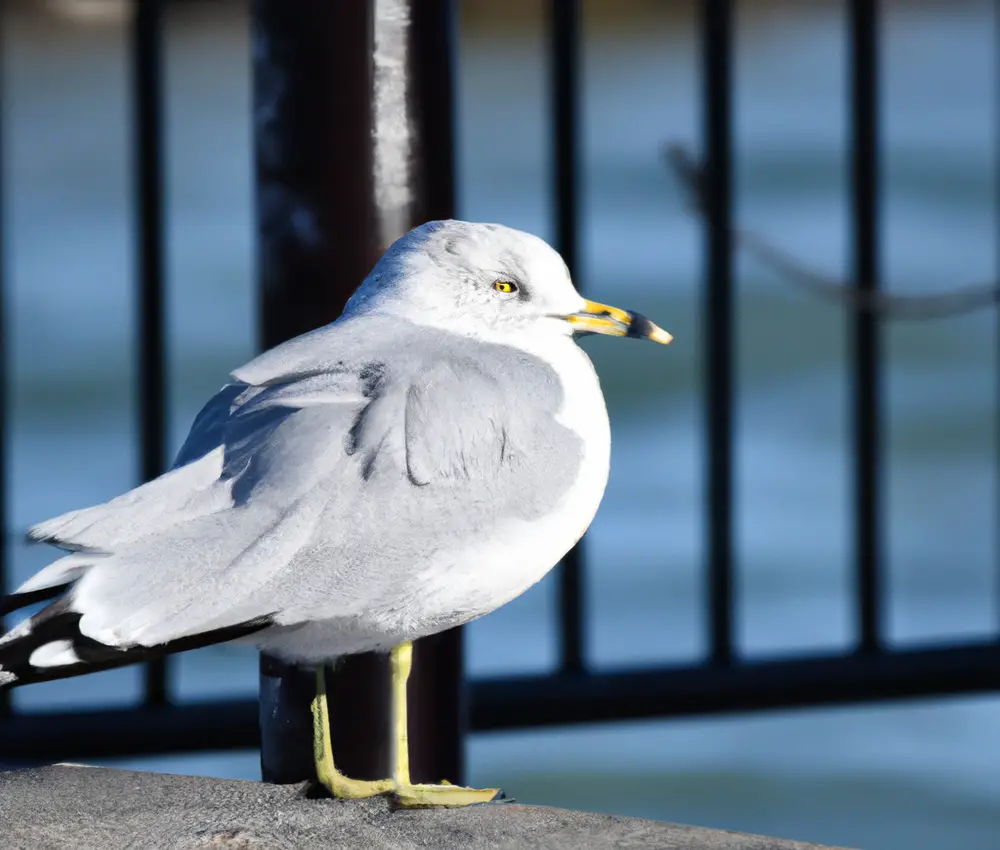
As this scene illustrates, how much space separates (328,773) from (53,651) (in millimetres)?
341

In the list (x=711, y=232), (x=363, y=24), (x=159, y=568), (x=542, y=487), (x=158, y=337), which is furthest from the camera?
(x=711, y=232)

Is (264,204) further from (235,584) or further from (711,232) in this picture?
(711,232)

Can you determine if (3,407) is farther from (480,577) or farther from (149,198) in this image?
(480,577)

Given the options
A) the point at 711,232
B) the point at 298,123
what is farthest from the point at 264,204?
the point at 711,232

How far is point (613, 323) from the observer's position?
142 centimetres

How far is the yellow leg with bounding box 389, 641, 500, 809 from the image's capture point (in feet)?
4.62

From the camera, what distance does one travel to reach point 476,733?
2090 millimetres

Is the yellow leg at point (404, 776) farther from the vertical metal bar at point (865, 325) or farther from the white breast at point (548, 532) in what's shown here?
the vertical metal bar at point (865, 325)

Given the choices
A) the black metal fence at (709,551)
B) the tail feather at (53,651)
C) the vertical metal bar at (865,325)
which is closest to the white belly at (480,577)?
the tail feather at (53,651)

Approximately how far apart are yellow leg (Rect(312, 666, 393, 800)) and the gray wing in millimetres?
198

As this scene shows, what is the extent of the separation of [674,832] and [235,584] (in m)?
0.44

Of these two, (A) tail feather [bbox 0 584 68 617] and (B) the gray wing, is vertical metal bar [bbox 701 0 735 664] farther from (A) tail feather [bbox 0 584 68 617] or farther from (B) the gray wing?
(A) tail feather [bbox 0 584 68 617]

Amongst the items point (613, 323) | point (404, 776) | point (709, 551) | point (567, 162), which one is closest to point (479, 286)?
point (613, 323)

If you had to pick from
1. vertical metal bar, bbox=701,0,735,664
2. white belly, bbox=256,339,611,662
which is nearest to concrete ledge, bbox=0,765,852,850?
white belly, bbox=256,339,611,662
